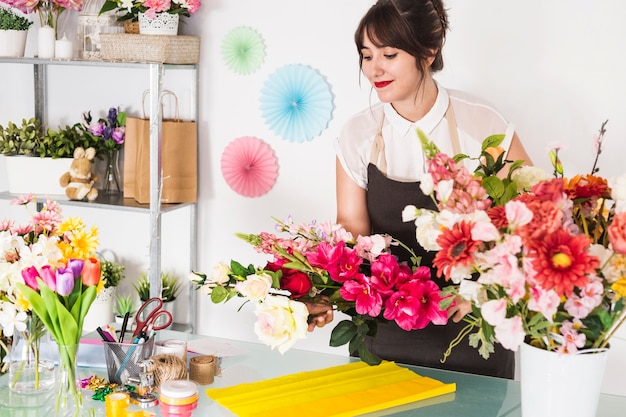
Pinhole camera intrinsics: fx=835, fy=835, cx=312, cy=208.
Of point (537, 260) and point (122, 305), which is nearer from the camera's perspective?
point (537, 260)

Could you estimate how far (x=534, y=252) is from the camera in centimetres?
126

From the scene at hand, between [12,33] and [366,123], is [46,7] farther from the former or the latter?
[366,123]

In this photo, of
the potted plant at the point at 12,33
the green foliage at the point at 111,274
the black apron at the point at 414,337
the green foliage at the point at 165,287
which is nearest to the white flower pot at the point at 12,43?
the potted plant at the point at 12,33

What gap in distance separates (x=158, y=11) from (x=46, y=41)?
56 cm

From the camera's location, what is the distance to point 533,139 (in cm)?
323

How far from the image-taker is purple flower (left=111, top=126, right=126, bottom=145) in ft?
12.1

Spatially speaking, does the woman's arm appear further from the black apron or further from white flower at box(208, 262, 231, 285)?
white flower at box(208, 262, 231, 285)

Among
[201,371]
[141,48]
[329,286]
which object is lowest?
[201,371]

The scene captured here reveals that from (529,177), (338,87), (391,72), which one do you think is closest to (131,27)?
(338,87)

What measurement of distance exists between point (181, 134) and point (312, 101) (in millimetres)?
589

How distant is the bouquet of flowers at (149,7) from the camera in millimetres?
3365

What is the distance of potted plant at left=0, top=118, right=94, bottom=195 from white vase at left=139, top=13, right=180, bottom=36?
0.58 m

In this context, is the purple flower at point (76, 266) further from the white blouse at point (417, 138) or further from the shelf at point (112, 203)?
the shelf at point (112, 203)

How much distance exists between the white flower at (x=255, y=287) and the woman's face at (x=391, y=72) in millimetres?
1274
